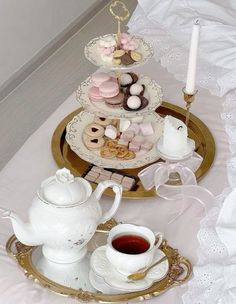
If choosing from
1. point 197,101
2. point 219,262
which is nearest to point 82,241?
point 219,262

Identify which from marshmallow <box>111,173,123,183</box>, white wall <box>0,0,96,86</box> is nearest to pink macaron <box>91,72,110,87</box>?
marshmallow <box>111,173,123,183</box>

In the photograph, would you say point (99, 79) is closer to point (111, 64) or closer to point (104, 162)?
point (111, 64)

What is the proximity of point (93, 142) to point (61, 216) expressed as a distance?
43 centimetres

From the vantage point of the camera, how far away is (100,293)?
4.00 feet

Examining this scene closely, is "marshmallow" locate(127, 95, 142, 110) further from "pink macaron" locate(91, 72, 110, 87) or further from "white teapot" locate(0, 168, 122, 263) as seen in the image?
"white teapot" locate(0, 168, 122, 263)

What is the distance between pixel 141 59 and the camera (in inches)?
62.1

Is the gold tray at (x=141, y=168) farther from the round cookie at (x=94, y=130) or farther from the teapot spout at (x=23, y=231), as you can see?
the teapot spout at (x=23, y=231)

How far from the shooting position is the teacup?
1205 millimetres

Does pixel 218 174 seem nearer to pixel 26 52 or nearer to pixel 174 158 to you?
pixel 174 158

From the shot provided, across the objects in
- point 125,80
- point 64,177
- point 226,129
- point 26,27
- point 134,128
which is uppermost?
point 64,177

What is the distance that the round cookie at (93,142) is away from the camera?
5.24 ft

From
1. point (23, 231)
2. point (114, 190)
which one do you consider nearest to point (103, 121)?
point (114, 190)

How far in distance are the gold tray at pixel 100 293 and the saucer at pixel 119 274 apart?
0.03 ft

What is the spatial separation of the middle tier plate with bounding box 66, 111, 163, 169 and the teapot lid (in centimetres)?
32
